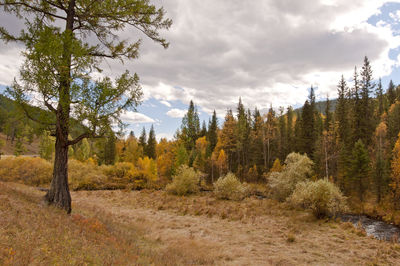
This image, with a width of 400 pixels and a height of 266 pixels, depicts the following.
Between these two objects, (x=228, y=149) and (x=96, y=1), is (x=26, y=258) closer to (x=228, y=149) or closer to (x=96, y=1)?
(x=96, y=1)

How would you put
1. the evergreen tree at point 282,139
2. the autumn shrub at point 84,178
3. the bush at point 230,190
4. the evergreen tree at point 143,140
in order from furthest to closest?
the evergreen tree at point 143,140 → the evergreen tree at point 282,139 → the autumn shrub at point 84,178 → the bush at point 230,190

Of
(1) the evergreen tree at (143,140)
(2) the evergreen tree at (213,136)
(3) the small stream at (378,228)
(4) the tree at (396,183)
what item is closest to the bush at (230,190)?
(3) the small stream at (378,228)

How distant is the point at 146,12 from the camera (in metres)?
8.83

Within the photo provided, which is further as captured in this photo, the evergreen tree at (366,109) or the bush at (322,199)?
the evergreen tree at (366,109)

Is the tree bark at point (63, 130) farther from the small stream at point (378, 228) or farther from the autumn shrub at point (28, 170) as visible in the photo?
the autumn shrub at point (28, 170)

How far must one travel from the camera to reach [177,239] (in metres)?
10.5

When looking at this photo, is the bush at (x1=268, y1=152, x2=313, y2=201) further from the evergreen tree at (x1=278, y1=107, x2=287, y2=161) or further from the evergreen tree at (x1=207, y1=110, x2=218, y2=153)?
the evergreen tree at (x1=207, y1=110, x2=218, y2=153)

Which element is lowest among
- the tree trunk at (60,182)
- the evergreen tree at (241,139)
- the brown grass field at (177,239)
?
the brown grass field at (177,239)

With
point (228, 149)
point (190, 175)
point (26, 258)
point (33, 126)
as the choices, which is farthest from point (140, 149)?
point (26, 258)

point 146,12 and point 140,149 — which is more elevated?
point 146,12

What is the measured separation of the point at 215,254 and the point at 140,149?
5265 centimetres

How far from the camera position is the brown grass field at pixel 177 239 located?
4846 mm

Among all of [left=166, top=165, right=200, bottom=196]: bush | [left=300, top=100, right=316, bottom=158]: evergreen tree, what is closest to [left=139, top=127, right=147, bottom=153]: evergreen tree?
[left=166, top=165, right=200, bottom=196]: bush

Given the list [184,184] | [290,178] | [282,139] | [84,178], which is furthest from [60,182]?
[282,139]
